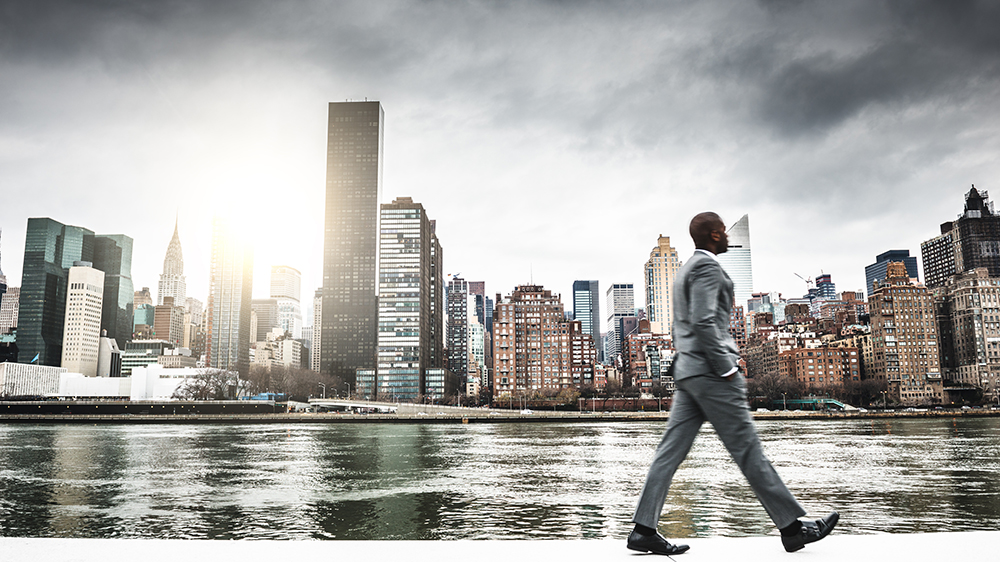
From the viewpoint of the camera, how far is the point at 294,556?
3713 mm

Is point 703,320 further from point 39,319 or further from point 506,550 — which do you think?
point 39,319

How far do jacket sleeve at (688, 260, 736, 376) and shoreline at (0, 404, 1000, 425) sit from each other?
91.3 meters

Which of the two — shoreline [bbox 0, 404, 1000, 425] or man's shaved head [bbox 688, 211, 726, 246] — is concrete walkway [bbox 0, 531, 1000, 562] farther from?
shoreline [bbox 0, 404, 1000, 425]

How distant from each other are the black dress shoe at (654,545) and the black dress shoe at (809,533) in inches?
22.0

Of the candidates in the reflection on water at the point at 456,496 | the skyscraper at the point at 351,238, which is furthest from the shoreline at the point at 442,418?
the reflection on water at the point at 456,496

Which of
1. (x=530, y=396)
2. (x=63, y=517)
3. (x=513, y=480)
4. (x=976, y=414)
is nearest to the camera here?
(x=63, y=517)

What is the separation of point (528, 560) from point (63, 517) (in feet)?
42.7

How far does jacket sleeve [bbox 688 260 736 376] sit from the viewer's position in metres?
3.88

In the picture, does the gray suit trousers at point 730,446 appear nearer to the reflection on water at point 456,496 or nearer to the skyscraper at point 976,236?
the reflection on water at point 456,496

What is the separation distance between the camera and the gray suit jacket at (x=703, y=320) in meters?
3.89

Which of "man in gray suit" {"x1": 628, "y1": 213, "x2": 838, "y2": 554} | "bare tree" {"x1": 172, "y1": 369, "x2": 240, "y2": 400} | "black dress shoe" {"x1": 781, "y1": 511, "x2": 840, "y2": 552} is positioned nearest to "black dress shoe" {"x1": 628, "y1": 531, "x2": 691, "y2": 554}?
"man in gray suit" {"x1": 628, "y1": 213, "x2": 838, "y2": 554}

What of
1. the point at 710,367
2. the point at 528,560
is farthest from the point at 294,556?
the point at 710,367

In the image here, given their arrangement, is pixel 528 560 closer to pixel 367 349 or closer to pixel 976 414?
pixel 976 414

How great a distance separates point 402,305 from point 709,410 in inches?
5980
